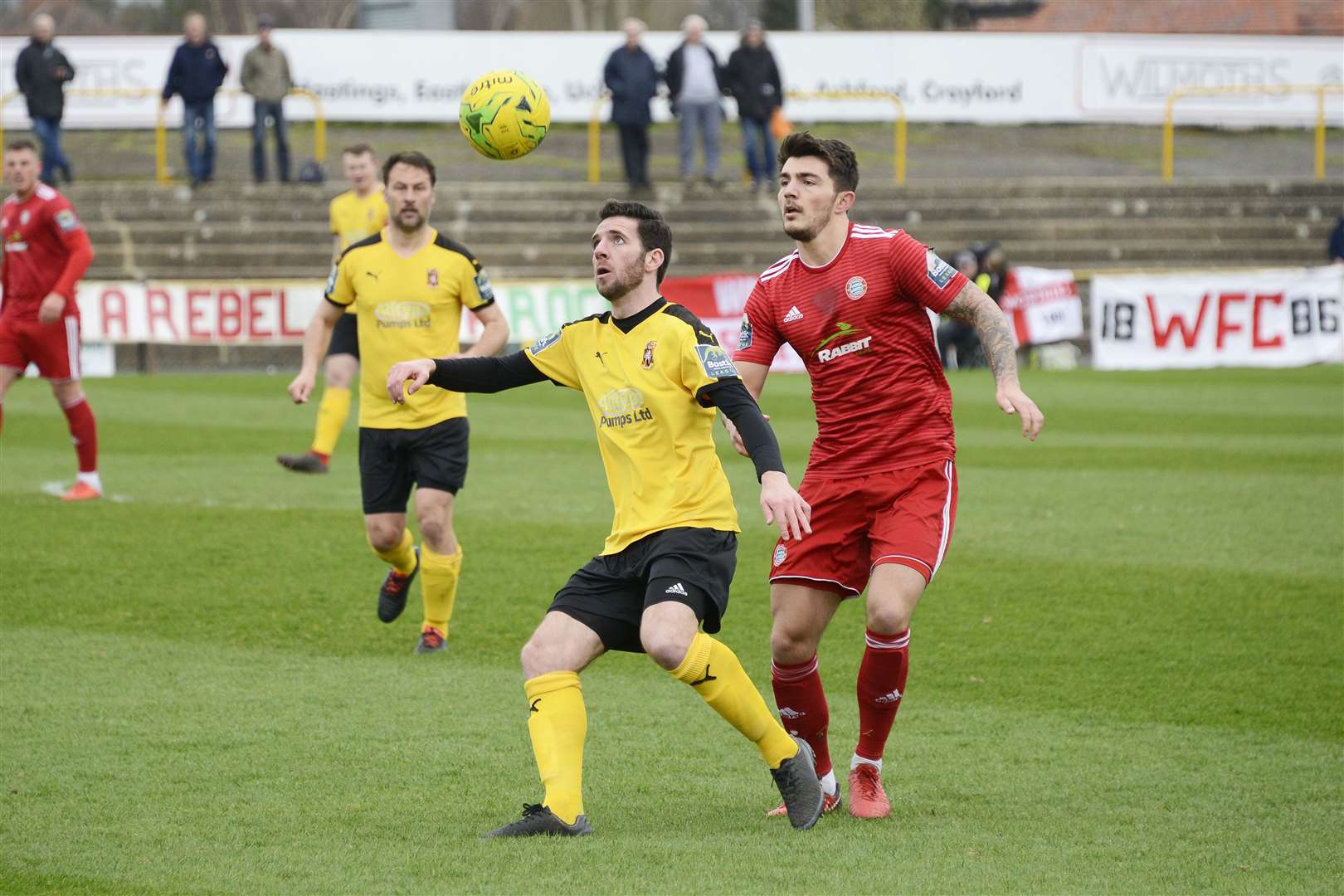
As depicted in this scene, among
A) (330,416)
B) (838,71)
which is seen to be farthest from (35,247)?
(838,71)

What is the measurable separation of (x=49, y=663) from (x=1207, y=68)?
27527mm

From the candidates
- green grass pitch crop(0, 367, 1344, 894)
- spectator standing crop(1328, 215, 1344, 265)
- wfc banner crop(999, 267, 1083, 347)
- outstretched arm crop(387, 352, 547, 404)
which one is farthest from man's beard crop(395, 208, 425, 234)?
spectator standing crop(1328, 215, 1344, 265)

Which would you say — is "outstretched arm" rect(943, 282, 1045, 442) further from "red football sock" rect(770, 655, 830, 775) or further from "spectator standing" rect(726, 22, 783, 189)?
"spectator standing" rect(726, 22, 783, 189)

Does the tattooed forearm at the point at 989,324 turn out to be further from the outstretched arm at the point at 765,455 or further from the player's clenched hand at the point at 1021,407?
the outstretched arm at the point at 765,455

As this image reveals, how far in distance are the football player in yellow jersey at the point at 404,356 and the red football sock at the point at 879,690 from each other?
2.98 m

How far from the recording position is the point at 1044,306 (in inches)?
920

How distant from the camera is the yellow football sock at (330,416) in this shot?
41.9 ft

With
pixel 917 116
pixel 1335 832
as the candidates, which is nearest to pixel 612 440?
pixel 1335 832

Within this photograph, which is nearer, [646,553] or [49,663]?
[646,553]

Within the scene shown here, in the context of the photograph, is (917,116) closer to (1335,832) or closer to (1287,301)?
(1287,301)

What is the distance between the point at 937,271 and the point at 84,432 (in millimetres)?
8053

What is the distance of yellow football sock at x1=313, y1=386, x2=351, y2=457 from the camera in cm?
1277

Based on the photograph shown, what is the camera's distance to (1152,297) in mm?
23422

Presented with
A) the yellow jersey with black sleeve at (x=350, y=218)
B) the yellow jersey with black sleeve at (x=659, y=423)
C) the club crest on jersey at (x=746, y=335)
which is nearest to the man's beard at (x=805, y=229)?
the club crest on jersey at (x=746, y=335)
